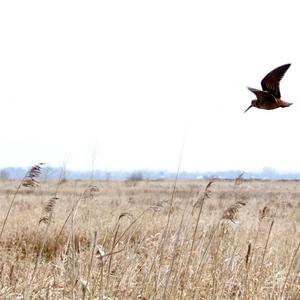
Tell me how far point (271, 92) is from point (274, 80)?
0.10 ft

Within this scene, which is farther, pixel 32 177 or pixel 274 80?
pixel 32 177

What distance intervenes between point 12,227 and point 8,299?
4814mm

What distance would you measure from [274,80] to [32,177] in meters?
1.97

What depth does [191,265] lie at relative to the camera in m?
4.08

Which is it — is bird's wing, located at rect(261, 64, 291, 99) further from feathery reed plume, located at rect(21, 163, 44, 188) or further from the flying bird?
feathery reed plume, located at rect(21, 163, 44, 188)

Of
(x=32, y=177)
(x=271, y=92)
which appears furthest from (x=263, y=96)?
(x=32, y=177)

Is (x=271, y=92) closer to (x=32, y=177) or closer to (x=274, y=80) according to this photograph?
(x=274, y=80)

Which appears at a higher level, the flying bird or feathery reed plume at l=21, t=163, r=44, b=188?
the flying bird

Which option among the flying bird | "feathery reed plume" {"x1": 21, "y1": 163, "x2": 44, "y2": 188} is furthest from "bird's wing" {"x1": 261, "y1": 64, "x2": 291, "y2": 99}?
"feathery reed plume" {"x1": 21, "y1": 163, "x2": 44, "y2": 188}

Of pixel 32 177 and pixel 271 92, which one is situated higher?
pixel 271 92

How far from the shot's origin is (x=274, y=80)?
1.12 metres

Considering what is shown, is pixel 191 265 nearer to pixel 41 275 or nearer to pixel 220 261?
pixel 220 261

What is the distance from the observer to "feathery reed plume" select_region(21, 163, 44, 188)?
273 cm

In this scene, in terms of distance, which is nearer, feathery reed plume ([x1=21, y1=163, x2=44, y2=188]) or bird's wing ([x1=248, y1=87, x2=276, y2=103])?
bird's wing ([x1=248, y1=87, x2=276, y2=103])
